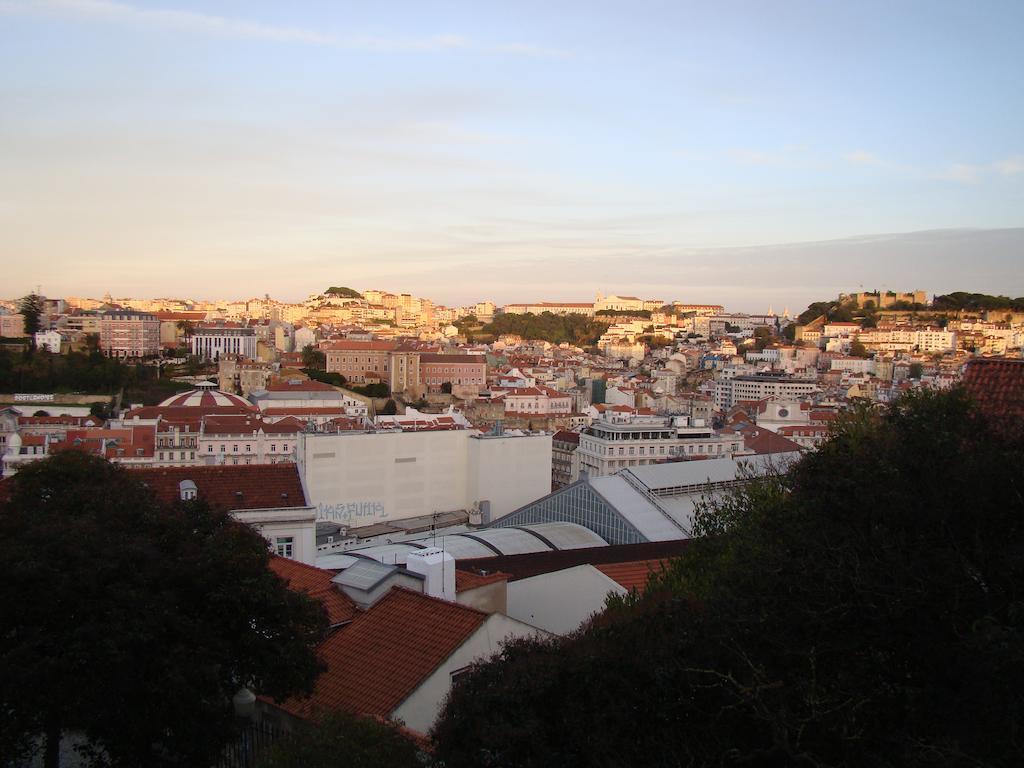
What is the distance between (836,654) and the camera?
4551 mm

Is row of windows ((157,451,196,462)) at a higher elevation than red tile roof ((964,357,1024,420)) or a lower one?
lower

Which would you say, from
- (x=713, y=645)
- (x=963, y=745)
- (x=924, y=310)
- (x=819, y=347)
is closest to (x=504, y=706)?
(x=713, y=645)

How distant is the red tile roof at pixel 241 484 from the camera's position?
39.8 ft

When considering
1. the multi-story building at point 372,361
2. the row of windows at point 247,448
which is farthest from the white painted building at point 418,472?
the multi-story building at point 372,361

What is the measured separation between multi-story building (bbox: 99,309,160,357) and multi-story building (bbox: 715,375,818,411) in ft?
130

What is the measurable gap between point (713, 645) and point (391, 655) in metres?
3.05

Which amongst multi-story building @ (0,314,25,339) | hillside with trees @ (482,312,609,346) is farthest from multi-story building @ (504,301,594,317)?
multi-story building @ (0,314,25,339)

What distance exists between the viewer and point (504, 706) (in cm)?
486

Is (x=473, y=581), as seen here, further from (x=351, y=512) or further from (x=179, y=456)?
(x=179, y=456)

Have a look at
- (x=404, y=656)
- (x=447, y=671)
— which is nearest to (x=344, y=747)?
(x=447, y=671)

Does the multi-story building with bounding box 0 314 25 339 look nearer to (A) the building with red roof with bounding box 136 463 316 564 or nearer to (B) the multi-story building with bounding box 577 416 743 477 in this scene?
(B) the multi-story building with bounding box 577 416 743 477

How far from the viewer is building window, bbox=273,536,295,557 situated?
12383 millimetres

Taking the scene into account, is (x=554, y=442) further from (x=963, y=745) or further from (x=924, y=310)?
(x=924, y=310)

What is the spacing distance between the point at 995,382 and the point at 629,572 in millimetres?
6425
